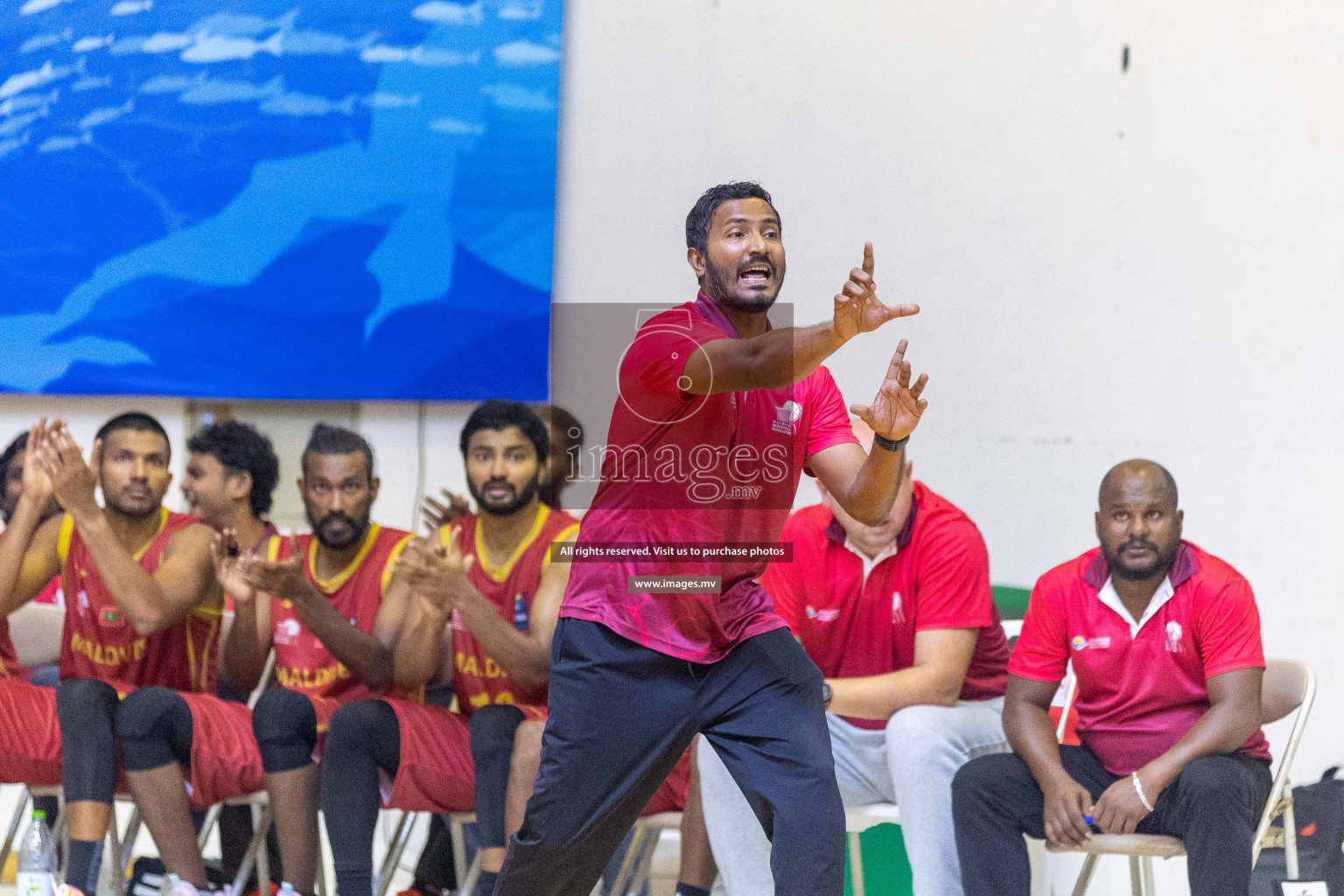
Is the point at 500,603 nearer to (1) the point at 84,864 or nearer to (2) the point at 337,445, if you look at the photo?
(2) the point at 337,445

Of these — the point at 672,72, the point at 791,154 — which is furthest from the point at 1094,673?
the point at 672,72

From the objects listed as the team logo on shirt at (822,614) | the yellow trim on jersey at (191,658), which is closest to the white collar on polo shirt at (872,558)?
the team logo on shirt at (822,614)

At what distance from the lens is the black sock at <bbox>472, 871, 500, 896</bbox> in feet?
10.1

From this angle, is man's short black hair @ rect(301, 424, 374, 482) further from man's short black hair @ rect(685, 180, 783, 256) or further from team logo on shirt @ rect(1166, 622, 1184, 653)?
team logo on shirt @ rect(1166, 622, 1184, 653)

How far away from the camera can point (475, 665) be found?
358cm

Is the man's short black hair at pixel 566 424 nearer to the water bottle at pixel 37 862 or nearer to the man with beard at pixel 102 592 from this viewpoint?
the man with beard at pixel 102 592

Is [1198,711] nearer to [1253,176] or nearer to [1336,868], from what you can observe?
[1336,868]

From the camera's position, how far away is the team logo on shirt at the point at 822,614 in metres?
3.48

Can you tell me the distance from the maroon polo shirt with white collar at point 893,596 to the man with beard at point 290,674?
117cm

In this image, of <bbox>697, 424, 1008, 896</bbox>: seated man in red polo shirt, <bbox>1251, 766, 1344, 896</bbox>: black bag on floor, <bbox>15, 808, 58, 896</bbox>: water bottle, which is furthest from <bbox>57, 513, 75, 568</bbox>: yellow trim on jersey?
<bbox>1251, 766, 1344, 896</bbox>: black bag on floor

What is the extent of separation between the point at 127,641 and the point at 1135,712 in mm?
2862

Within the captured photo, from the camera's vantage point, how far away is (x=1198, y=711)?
306cm

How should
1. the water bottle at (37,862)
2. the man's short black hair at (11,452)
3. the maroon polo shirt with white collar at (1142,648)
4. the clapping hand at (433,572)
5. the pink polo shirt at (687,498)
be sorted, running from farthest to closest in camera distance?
the man's short black hair at (11,452), the clapping hand at (433,572), the water bottle at (37,862), the maroon polo shirt with white collar at (1142,648), the pink polo shirt at (687,498)

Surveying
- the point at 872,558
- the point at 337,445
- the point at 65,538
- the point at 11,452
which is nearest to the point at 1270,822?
the point at 872,558
